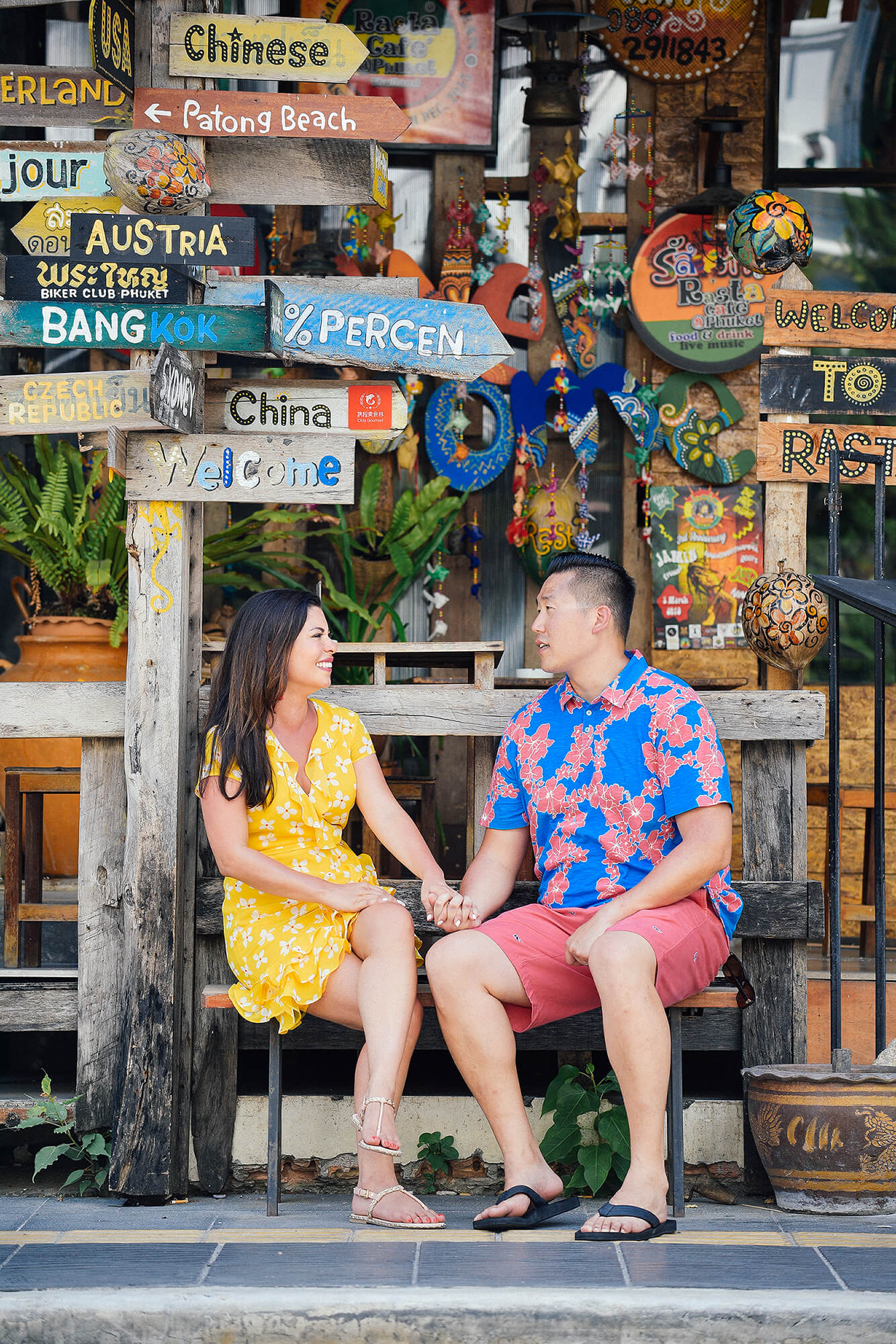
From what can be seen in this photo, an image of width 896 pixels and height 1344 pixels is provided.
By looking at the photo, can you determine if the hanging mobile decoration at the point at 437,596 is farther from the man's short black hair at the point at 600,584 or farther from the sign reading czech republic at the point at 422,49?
the man's short black hair at the point at 600,584

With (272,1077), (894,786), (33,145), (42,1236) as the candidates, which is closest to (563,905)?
(272,1077)

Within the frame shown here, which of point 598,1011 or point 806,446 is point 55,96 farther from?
point 598,1011

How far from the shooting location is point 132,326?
3.74 meters

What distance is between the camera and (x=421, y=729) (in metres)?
4.04

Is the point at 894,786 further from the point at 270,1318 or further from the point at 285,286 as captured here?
the point at 270,1318

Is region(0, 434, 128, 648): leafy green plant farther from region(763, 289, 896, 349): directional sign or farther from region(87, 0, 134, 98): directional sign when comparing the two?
region(763, 289, 896, 349): directional sign

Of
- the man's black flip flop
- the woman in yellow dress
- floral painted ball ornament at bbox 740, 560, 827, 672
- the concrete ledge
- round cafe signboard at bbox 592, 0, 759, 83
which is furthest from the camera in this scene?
round cafe signboard at bbox 592, 0, 759, 83

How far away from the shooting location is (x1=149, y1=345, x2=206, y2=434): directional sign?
140 inches

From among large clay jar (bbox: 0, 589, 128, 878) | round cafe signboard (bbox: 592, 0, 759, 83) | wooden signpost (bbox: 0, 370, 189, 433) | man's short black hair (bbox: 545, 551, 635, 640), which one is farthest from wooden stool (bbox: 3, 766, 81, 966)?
round cafe signboard (bbox: 592, 0, 759, 83)

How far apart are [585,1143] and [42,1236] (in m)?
1.44

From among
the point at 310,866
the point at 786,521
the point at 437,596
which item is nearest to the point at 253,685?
the point at 310,866

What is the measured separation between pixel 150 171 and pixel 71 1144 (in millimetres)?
2669

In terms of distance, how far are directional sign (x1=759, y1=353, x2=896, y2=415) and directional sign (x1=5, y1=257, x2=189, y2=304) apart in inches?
70.8

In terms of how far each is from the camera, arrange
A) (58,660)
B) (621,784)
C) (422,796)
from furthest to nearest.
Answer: (422,796) → (58,660) → (621,784)
